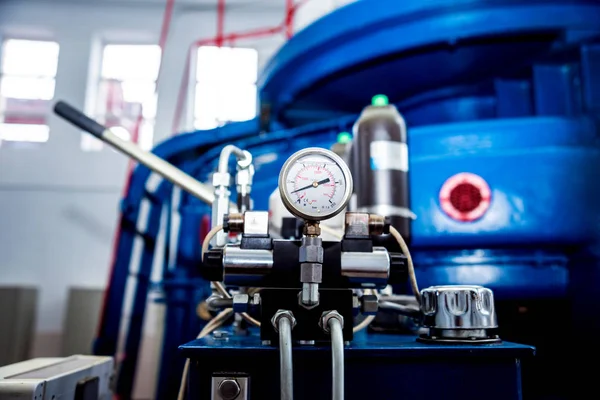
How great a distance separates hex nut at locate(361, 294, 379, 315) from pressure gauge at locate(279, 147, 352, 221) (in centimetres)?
17

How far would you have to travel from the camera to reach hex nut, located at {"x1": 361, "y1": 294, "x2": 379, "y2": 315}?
80cm

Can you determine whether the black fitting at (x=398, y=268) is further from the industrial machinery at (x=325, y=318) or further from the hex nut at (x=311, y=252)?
the hex nut at (x=311, y=252)

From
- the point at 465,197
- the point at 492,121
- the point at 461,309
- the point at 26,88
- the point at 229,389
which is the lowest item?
the point at 229,389

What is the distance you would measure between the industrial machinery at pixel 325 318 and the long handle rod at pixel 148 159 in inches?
15.0

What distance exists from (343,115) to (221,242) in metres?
1.05

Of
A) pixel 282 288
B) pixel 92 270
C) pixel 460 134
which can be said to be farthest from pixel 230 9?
pixel 282 288

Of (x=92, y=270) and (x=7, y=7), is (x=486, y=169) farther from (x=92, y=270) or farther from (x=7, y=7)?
(x=7, y=7)

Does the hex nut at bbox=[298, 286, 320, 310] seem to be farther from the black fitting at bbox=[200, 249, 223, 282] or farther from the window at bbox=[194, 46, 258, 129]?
the window at bbox=[194, 46, 258, 129]

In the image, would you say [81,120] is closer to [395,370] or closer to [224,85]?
[395,370]

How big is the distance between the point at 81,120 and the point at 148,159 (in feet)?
1.15

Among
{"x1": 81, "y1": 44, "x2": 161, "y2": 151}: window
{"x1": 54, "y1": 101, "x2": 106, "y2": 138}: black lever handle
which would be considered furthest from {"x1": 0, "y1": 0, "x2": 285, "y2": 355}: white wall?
{"x1": 54, "y1": 101, "x2": 106, "y2": 138}: black lever handle

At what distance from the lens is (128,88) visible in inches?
170

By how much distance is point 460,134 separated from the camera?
1.26 metres

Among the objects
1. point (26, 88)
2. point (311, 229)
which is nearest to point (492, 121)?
point (311, 229)
